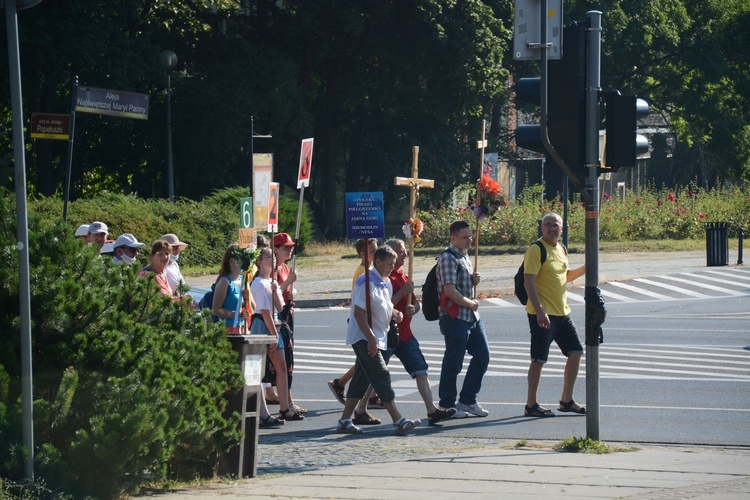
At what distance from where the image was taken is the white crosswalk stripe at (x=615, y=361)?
13789mm

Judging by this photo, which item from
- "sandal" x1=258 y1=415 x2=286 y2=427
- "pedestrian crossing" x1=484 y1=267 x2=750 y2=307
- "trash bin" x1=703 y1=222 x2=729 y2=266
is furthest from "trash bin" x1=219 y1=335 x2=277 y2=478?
"trash bin" x1=703 y1=222 x2=729 y2=266

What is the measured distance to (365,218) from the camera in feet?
38.7

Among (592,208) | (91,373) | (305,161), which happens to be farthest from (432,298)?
(91,373)

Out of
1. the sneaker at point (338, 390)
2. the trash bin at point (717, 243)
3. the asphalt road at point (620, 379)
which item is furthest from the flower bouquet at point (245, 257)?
the trash bin at point (717, 243)

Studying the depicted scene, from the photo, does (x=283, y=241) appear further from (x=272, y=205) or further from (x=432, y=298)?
(x=432, y=298)

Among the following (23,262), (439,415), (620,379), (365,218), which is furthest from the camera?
(620,379)

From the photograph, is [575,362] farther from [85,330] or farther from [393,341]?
[85,330]

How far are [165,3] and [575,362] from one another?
94.8 ft

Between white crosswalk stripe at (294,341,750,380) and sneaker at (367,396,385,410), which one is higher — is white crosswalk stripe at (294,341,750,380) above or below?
above

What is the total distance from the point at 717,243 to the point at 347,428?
21.5 meters

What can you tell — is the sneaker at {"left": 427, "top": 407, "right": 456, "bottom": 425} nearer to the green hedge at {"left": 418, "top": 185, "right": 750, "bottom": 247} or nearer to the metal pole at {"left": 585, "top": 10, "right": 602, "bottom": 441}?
the metal pole at {"left": 585, "top": 10, "right": 602, "bottom": 441}

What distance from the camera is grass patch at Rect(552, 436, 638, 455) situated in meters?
8.79

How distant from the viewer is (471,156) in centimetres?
4719

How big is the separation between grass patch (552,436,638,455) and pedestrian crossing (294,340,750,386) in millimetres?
4619
